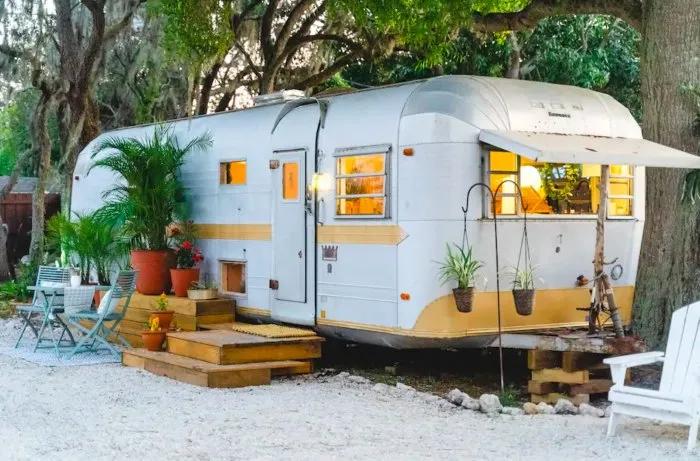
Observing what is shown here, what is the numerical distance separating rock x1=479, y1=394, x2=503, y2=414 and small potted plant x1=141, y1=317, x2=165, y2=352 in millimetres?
4392

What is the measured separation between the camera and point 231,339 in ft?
34.2

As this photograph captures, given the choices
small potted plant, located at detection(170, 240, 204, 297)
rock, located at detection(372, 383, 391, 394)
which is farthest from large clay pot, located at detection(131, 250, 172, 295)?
rock, located at detection(372, 383, 391, 394)

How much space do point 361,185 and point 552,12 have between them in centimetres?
311

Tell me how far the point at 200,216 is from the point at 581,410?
5862mm

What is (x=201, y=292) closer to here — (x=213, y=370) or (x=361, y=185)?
(x=213, y=370)

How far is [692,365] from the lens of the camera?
748cm

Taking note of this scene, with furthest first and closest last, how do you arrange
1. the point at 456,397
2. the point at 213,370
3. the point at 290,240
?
the point at 290,240
the point at 213,370
the point at 456,397

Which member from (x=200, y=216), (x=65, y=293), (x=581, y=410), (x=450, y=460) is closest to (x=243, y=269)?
(x=200, y=216)

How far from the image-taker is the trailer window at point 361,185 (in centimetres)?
993

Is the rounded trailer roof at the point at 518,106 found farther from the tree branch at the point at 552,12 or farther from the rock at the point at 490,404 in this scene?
the rock at the point at 490,404

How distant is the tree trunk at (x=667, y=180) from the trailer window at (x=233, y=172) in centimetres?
455

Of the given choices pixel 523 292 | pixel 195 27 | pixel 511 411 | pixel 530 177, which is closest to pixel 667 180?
pixel 530 177

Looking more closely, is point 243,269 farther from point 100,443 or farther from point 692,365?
point 692,365

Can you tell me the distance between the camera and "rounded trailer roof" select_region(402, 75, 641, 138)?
943 centimetres
